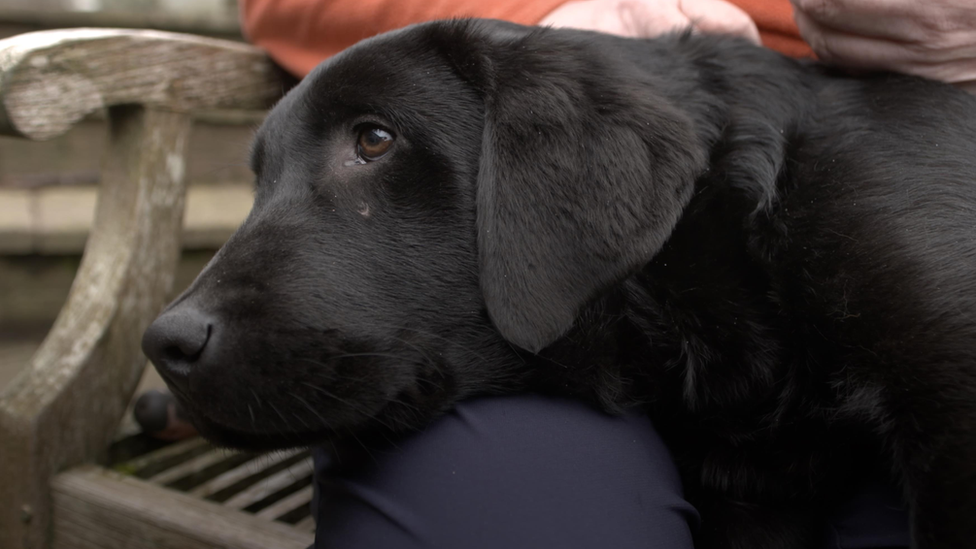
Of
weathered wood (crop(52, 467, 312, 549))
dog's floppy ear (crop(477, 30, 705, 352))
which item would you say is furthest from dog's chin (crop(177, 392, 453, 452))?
weathered wood (crop(52, 467, 312, 549))

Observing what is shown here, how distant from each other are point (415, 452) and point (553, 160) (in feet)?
1.82

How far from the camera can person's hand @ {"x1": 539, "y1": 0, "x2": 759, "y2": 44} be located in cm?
188

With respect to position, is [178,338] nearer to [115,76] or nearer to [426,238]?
[426,238]

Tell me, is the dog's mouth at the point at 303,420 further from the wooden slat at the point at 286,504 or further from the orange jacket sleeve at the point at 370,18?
the orange jacket sleeve at the point at 370,18

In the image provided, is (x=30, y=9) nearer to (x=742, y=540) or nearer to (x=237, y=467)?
(x=237, y=467)

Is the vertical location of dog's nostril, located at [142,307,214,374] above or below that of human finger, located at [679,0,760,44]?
below

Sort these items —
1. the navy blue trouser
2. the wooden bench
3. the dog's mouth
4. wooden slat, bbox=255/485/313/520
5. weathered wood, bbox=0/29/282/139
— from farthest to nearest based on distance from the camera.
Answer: wooden slat, bbox=255/485/313/520 → the wooden bench → weathered wood, bbox=0/29/282/139 → the dog's mouth → the navy blue trouser

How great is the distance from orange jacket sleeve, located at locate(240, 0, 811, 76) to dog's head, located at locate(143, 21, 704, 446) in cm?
52

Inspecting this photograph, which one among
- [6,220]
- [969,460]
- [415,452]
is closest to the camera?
[969,460]

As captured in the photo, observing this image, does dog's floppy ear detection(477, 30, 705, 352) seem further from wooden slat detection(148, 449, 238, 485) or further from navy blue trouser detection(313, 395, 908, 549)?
wooden slat detection(148, 449, 238, 485)

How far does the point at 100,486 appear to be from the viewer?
1.96 meters

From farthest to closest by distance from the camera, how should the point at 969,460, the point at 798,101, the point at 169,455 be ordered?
1. the point at 169,455
2. the point at 798,101
3. the point at 969,460

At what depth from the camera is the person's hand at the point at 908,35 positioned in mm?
1539

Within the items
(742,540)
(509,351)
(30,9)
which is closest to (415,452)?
(509,351)
